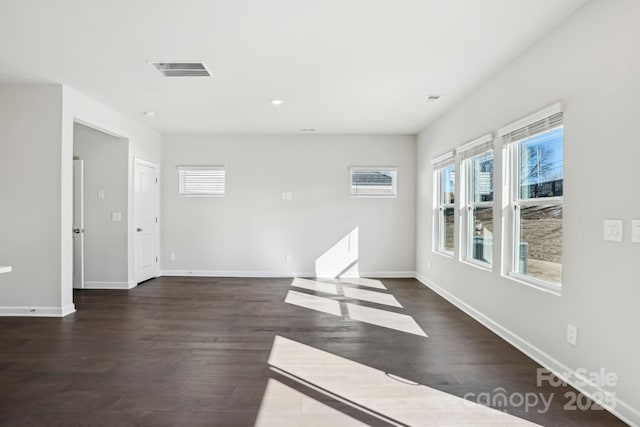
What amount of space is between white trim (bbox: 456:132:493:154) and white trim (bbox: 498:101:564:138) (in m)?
0.21

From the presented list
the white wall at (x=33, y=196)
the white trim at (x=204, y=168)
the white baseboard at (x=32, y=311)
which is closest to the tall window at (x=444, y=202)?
the white trim at (x=204, y=168)

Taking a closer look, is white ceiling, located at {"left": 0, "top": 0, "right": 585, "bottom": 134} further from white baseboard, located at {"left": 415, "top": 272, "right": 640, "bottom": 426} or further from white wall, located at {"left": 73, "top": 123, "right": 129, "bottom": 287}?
white baseboard, located at {"left": 415, "top": 272, "right": 640, "bottom": 426}

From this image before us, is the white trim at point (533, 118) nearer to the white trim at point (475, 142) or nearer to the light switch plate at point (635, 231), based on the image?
the white trim at point (475, 142)

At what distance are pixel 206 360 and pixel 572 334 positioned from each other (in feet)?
9.23

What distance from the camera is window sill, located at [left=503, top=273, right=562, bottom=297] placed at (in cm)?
278

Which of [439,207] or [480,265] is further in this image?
[439,207]

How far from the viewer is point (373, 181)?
6703mm

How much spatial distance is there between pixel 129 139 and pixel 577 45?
568 cm

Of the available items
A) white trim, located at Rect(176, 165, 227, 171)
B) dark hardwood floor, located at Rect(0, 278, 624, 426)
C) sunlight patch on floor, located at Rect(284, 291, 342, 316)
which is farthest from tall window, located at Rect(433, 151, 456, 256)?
white trim, located at Rect(176, 165, 227, 171)

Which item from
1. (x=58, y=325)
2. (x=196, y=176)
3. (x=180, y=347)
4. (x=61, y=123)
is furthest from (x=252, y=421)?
(x=196, y=176)

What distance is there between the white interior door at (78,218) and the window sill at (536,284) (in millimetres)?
5856

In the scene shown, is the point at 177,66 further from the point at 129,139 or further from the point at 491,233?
the point at 491,233

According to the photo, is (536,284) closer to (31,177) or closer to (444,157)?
(444,157)

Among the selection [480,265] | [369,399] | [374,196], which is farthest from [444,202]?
[369,399]
